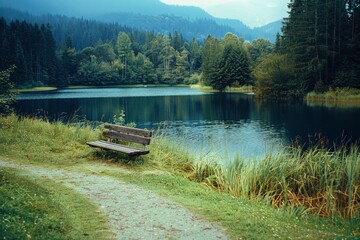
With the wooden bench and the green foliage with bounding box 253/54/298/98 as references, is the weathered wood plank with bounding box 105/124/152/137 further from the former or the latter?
the green foliage with bounding box 253/54/298/98

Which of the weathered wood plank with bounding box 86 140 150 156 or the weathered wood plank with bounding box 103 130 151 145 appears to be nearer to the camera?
the weathered wood plank with bounding box 86 140 150 156

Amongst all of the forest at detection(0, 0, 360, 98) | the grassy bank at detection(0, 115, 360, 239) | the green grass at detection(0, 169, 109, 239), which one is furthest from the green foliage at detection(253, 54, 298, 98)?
the green grass at detection(0, 169, 109, 239)

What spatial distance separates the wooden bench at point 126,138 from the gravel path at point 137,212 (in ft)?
5.78

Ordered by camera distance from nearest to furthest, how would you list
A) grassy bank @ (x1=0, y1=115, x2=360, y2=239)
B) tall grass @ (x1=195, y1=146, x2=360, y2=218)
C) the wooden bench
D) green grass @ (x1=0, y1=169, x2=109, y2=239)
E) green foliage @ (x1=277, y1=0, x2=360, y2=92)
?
green grass @ (x1=0, y1=169, x2=109, y2=239) < grassy bank @ (x1=0, y1=115, x2=360, y2=239) < tall grass @ (x1=195, y1=146, x2=360, y2=218) < the wooden bench < green foliage @ (x1=277, y1=0, x2=360, y2=92)

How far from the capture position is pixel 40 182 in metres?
8.70

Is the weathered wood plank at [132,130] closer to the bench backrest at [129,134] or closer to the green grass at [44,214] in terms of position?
the bench backrest at [129,134]

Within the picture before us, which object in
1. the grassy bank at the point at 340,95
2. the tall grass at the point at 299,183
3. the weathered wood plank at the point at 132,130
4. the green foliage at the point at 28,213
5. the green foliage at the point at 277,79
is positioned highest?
the green foliage at the point at 277,79

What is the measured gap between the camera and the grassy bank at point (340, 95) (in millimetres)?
44969

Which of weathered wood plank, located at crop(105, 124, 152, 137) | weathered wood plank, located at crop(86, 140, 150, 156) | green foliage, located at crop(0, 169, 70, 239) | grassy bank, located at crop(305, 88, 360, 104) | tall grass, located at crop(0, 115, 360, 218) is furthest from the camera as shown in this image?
grassy bank, located at crop(305, 88, 360, 104)

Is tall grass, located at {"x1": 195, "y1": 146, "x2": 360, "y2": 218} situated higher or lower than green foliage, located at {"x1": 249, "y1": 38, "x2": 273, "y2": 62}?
lower

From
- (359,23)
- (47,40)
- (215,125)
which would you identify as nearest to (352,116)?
(215,125)

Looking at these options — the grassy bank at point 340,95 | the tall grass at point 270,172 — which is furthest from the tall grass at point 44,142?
the grassy bank at point 340,95

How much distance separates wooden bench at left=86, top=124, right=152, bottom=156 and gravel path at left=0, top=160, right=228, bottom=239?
1.76m

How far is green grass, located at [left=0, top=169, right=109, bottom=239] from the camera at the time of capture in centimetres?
509
